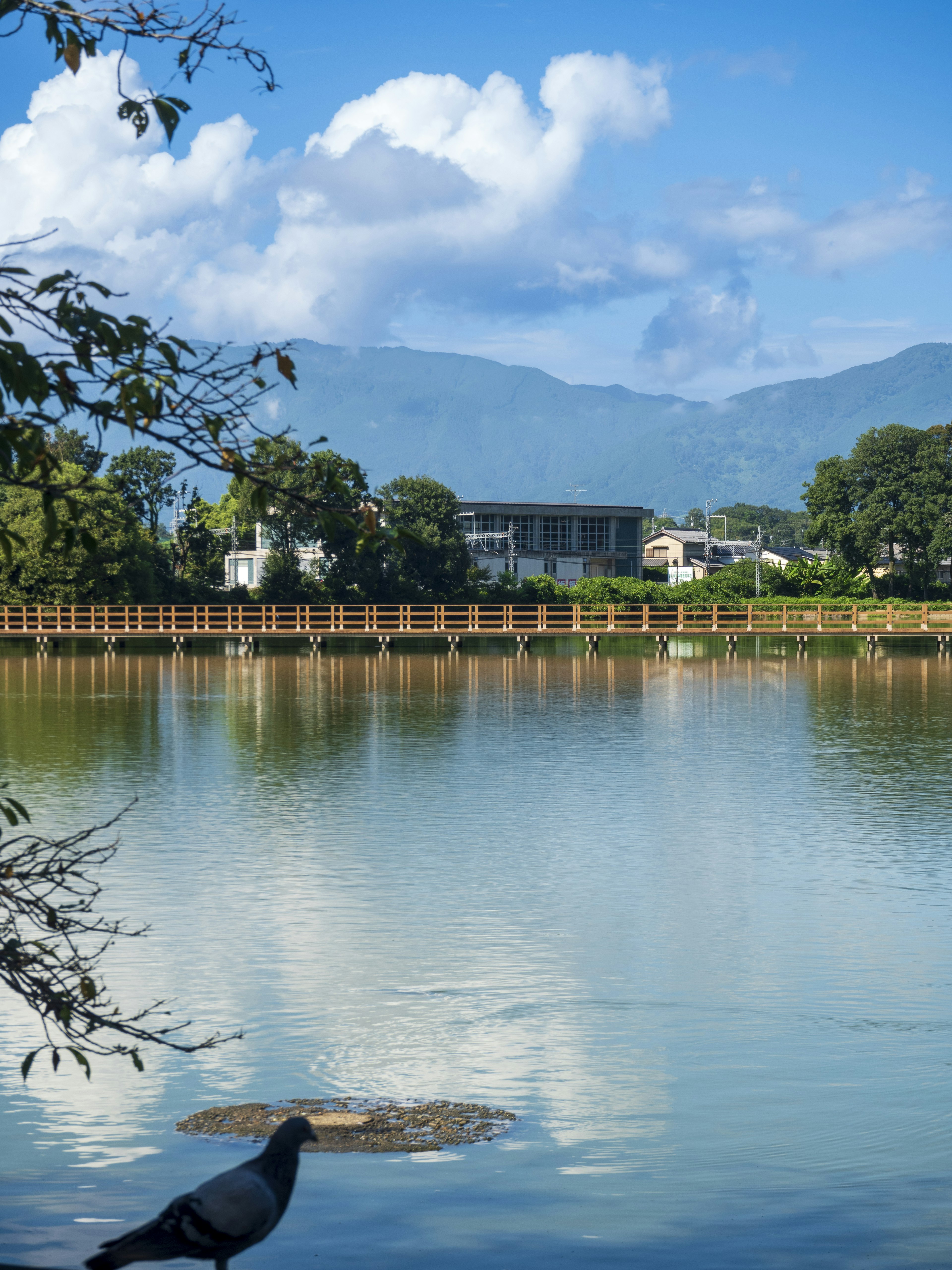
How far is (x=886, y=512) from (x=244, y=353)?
254 ft

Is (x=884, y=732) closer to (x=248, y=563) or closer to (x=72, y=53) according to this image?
(x=72, y=53)

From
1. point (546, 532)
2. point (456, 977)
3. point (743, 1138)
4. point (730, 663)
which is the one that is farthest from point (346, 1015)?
point (546, 532)

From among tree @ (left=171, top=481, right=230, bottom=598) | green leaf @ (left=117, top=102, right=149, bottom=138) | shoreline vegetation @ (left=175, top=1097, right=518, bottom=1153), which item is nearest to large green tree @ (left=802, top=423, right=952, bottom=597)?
tree @ (left=171, top=481, right=230, bottom=598)

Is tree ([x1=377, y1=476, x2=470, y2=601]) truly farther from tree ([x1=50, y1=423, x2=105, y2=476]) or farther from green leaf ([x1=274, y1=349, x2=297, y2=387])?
green leaf ([x1=274, y1=349, x2=297, y2=387])

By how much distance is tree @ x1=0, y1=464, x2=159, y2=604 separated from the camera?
54.9m

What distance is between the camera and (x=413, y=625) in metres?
57.0

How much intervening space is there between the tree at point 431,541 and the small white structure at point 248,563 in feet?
28.1

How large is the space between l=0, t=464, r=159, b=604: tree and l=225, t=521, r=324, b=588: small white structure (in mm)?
16642

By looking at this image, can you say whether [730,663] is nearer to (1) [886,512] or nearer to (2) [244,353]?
(1) [886,512]

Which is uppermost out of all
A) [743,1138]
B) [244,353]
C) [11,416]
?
[244,353]

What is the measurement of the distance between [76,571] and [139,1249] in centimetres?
5618

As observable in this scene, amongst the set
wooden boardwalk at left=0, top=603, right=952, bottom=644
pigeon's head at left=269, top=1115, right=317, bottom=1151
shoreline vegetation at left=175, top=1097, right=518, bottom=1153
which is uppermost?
wooden boardwalk at left=0, top=603, right=952, bottom=644

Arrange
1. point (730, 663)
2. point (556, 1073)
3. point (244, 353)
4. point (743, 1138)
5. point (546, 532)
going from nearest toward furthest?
1. point (244, 353)
2. point (743, 1138)
3. point (556, 1073)
4. point (730, 663)
5. point (546, 532)

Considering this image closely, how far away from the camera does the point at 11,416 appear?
4152 millimetres
